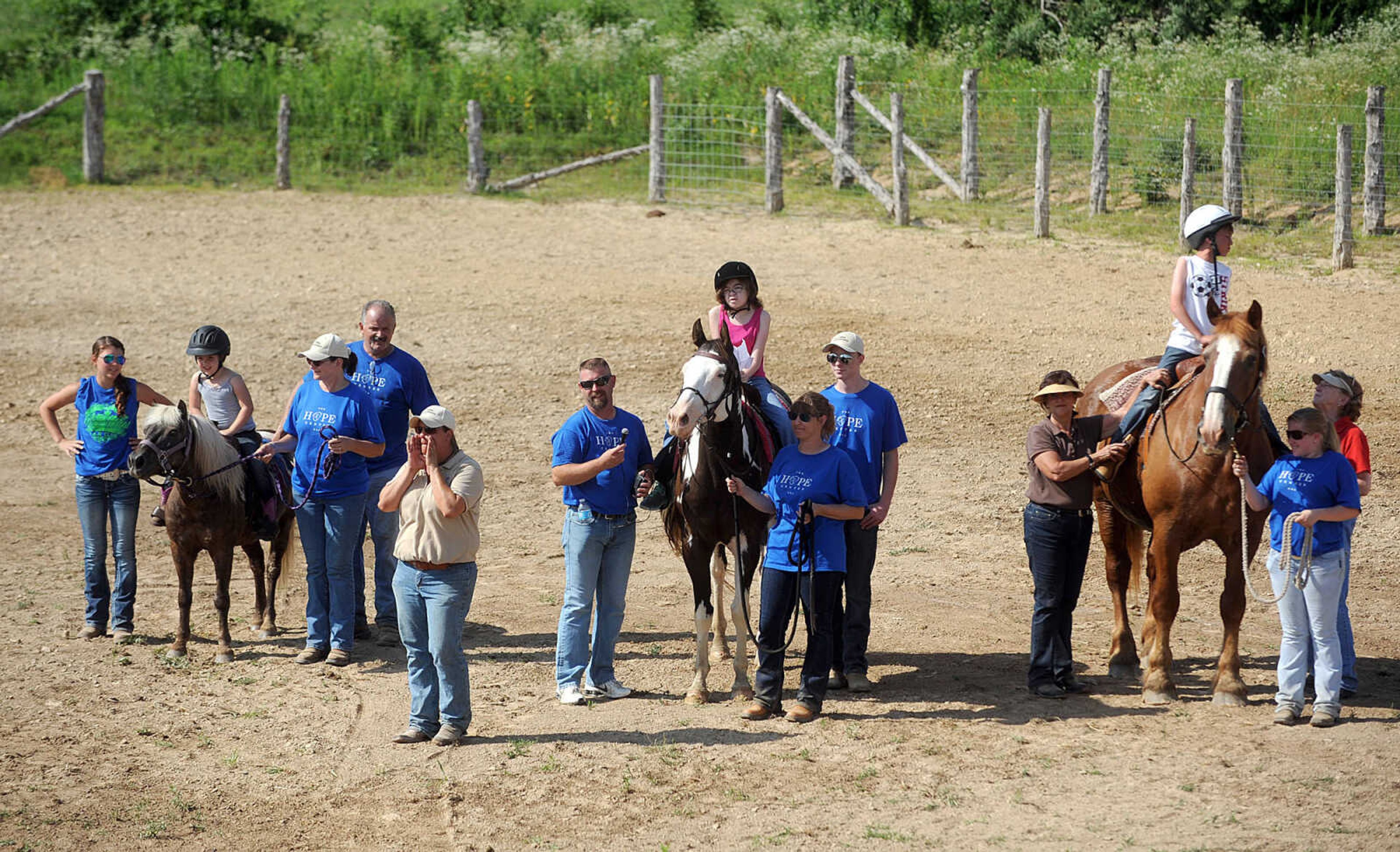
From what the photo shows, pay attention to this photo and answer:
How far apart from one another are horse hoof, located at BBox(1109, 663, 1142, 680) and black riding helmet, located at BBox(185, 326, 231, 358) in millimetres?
6105

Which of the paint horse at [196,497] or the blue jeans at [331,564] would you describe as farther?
the blue jeans at [331,564]

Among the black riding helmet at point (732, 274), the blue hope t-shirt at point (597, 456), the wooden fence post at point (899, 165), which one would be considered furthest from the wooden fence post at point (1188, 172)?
the blue hope t-shirt at point (597, 456)

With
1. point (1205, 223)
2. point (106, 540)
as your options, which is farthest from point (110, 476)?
point (1205, 223)

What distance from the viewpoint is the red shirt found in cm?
815

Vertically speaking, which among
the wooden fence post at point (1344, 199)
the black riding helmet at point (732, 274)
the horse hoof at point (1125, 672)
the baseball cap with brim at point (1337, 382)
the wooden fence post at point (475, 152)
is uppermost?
the wooden fence post at point (475, 152)

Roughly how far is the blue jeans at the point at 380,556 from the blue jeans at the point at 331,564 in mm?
197

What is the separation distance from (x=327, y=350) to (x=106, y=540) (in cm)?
230

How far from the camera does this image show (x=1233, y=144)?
59.7 feet

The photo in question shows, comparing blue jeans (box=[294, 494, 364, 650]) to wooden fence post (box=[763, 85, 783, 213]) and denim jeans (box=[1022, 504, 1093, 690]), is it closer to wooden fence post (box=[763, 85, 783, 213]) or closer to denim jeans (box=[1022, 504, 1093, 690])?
denim jeans (box=[1022, 504, 1093, 690])

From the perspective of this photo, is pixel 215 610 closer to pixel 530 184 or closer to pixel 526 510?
pixel 526 510

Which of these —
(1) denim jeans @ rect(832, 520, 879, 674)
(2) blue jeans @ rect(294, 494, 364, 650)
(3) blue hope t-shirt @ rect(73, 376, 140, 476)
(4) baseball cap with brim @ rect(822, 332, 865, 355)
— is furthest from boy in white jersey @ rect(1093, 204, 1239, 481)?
(3) blue hope t-shirt @ rect(73, 376, 140, 476)

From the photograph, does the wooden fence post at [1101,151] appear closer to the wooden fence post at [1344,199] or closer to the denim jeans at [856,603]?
the wooden fence post at [1344,199]

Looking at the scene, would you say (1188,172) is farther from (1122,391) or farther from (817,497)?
(817,497)

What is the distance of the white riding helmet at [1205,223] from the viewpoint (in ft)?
25.8
